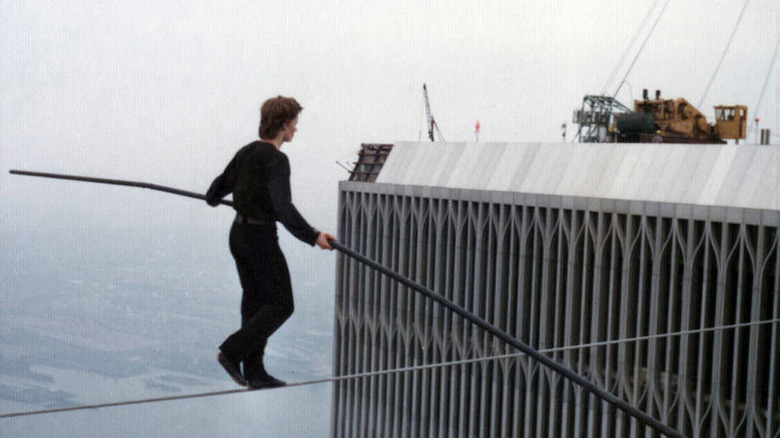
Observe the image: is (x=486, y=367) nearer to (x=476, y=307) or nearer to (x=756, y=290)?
(x=476, y=307)

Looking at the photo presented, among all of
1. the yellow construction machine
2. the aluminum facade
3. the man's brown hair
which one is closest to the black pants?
the man's brown hair

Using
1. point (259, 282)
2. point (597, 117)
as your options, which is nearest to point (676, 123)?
point (597, 117)

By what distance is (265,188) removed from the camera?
29.2 ft

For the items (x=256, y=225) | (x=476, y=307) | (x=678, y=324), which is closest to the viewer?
(x=256, y=225)

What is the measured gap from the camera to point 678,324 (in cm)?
4981

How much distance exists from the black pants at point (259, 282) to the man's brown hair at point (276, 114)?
83 centimetres

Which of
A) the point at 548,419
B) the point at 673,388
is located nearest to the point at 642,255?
the point at 673,388

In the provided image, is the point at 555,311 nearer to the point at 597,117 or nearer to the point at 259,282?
the point at 597,117

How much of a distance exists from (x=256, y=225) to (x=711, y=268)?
41.2 m

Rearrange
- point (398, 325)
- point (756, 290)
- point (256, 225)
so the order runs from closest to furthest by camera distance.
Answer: point (256, 225) → point (756, 290) → point (398, 325)

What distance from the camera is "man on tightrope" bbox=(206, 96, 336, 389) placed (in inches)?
344

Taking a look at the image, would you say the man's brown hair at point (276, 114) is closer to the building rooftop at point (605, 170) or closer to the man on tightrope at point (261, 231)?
the man on tightrope at point (261, 231)

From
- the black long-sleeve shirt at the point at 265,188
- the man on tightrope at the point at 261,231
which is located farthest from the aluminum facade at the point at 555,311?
the black long-sleeve shirt at the point at 265,188

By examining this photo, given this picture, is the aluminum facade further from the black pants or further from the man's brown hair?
the man's brown hair
